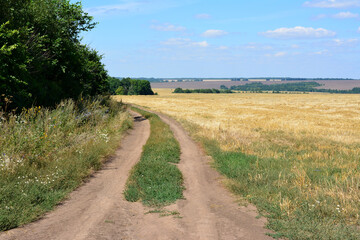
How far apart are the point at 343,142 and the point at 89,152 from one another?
17.0 metres

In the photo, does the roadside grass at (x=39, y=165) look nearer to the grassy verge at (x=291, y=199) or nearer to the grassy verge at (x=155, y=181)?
the grassy verge at (x=155, y=181)

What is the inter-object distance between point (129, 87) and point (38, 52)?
121m

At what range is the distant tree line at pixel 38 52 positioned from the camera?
12250 millimetres

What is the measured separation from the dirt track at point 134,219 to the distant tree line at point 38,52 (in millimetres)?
5615

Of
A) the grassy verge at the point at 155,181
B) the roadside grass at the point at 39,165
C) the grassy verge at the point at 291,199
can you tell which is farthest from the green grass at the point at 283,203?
the roadside grass at the point at 39,165

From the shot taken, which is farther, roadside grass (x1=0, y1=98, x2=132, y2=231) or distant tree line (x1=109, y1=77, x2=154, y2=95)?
distant tree line (x1=109, y1=77, x2=154, y2=95)

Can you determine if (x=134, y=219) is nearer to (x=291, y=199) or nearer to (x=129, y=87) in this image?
(x=291, y=199)

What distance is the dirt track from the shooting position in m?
5.37

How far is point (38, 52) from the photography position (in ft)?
52.0

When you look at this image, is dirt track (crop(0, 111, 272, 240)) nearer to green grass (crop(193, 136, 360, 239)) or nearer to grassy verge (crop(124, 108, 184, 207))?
grassy verge (crop(124, 108, 184, 207))

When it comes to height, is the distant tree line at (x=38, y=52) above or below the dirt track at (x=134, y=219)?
above

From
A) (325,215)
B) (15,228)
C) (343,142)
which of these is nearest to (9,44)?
(15,228)

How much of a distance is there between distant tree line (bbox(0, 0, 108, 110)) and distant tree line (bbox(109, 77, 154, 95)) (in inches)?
4255

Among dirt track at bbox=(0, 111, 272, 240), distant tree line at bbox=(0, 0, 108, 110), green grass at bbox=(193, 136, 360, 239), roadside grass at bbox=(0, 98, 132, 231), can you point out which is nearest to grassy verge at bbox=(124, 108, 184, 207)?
dirt track at bbox=(0, 111, 272, 240)
